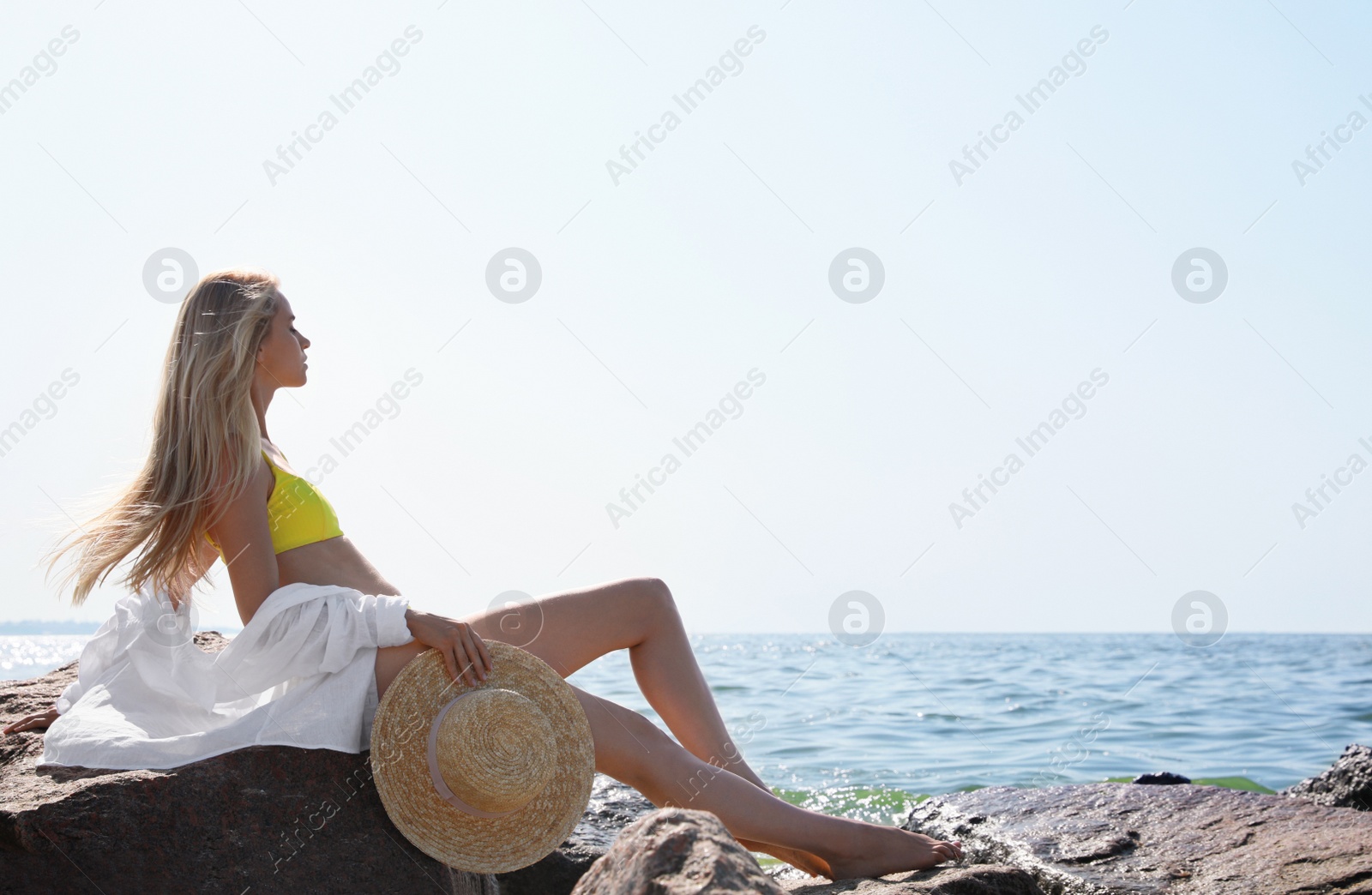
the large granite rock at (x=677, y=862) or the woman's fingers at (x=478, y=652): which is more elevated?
the large granite rock at (x=677, y=862)

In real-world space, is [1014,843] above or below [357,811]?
above

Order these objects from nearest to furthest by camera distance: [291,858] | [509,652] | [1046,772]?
1. [291,858]
2. [509,652]
3. [1046,772]

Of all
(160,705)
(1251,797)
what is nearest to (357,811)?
(160,705)

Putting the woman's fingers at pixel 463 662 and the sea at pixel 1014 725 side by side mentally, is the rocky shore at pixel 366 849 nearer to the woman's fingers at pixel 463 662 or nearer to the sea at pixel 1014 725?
the woman's fingers at pixel 463 662

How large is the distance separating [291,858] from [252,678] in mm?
546

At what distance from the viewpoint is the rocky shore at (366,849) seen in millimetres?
2033

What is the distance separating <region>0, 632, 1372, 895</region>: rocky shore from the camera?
6.67 ft

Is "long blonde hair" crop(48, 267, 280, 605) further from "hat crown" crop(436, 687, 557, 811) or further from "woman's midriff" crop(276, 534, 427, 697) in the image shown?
"hat crown" crop(436, 687, 557, 811)

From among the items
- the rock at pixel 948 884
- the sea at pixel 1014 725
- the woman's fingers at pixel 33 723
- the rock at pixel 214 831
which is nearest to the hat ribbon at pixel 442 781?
the rock at pixel 214 831

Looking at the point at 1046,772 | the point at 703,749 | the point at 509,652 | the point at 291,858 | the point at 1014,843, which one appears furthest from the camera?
the point at 1046,772

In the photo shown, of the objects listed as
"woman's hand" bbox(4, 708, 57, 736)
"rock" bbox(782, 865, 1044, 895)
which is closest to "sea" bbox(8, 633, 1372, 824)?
"rock" bbox(782, 865, 1044, 895)

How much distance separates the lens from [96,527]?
322 centimetres

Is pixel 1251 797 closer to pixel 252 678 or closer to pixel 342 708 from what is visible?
pixel 342 708

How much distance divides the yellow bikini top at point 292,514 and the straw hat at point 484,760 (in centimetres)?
Answer: 65
